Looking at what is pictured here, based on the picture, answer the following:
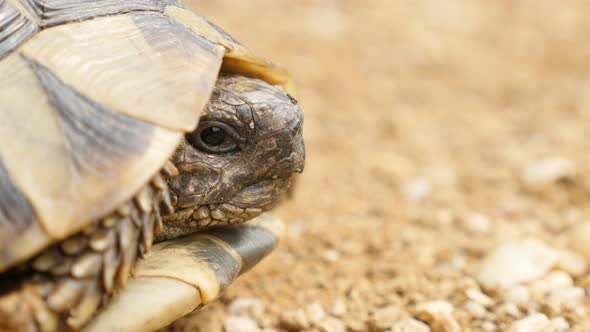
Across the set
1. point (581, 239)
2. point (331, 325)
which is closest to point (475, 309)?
point (331, 325)

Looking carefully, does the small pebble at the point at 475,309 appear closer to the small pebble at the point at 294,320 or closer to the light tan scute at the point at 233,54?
the small pebble at the point at 294,320

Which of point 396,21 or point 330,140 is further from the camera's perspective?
point 396,21

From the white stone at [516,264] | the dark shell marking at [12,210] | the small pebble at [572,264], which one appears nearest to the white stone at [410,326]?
the white stone at [516,264]

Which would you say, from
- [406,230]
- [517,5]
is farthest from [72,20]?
[517,5]

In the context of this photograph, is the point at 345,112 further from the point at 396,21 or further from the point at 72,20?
the point at 72,20

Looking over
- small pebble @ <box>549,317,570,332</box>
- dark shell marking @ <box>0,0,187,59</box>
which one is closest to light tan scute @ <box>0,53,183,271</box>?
dark shell marking @ <box>0,0,187,59</box>
